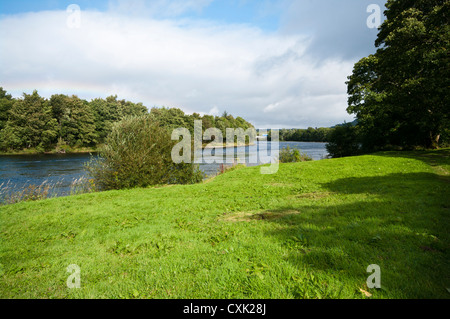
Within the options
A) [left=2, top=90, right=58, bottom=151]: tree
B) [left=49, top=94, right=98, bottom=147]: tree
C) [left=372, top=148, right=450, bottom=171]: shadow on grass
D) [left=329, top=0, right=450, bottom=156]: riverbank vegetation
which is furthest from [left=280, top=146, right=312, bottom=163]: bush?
[left=2, top=90, right=58, bottom=151]: tree

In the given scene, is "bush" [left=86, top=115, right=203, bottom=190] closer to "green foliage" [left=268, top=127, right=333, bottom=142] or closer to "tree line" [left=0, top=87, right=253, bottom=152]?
"tree line" [left=0, top=87, right=253, bottom=152]

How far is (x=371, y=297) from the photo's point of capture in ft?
10.8

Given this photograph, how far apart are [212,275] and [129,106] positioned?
307 feet

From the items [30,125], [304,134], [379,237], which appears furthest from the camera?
[304,134]

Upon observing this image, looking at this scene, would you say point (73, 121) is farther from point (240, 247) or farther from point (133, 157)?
point (240, 247)

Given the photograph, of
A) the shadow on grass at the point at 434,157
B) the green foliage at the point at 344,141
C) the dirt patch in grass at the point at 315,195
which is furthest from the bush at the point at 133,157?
the green foliage at the point at 344,141

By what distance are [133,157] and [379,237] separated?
16210 mm

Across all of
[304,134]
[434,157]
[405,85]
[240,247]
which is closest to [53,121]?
[240,247]

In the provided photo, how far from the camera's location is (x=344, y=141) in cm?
3347

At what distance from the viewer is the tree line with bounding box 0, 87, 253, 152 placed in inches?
2227

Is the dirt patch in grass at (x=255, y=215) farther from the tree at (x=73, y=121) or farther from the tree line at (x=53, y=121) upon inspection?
the tree at (x=73, y=121)

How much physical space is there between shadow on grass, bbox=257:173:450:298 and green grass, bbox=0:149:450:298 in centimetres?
2

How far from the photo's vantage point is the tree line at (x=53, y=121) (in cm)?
5656

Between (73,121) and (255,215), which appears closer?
(255,215)
